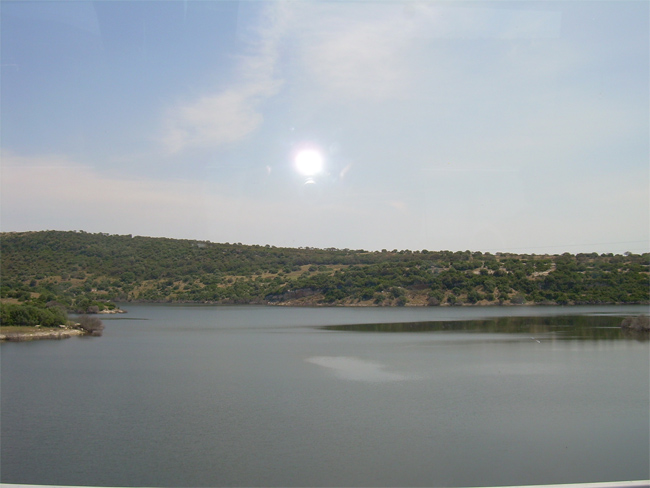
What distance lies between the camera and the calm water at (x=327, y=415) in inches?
476

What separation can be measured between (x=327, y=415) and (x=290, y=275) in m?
84.7

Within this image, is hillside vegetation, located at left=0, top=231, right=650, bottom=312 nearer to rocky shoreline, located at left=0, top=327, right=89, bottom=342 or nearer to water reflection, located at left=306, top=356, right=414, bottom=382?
rocky shoreline, located at left=0, top=327, right=89, bottom=342

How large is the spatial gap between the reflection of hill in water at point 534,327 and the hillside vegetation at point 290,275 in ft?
69.5

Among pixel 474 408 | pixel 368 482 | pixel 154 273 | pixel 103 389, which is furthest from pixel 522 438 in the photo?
pixel 154 273

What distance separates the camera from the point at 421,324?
52500mm

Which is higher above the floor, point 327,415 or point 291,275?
point 291,275

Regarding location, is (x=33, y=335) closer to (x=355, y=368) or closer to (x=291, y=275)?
(x=355, y=368)

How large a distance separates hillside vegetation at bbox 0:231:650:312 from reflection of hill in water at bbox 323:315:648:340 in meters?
21.2

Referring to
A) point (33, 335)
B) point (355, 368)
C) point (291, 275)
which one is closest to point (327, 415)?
point (355, 368)

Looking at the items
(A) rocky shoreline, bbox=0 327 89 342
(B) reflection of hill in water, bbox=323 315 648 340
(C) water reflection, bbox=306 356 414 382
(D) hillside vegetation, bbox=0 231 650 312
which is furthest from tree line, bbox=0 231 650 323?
(C) water reflection, bbox=306 356 414 382

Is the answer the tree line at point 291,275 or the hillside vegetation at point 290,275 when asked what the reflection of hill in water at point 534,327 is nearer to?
the tree line at point 291,275

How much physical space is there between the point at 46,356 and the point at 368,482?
2456 centimetres

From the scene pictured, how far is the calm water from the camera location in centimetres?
1208

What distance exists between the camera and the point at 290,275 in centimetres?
10112
